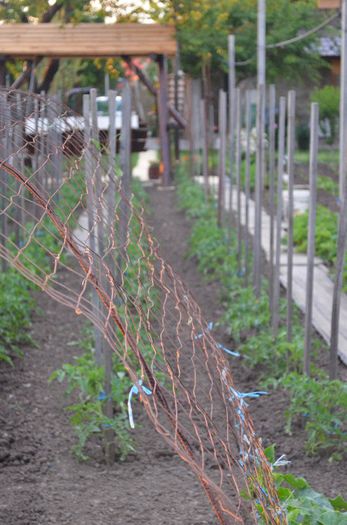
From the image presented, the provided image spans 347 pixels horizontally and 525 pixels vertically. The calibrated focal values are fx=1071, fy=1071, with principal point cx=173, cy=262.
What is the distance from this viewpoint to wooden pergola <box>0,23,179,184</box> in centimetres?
1572

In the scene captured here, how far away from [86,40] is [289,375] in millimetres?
11394

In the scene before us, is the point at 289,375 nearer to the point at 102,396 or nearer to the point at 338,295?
the point at 338,295

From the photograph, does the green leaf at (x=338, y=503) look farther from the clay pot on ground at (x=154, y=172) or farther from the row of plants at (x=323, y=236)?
the clay pot on ground at (x=154, y=172)

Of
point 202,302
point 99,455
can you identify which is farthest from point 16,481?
point 202,302

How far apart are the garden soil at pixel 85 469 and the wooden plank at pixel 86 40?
29.8ft

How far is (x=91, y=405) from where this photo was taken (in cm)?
542

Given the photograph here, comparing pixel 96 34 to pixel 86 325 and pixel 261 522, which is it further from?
pixel 261 522

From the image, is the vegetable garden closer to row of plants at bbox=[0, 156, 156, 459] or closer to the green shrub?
row of plants at bbox=[0, 156, 156, 459]

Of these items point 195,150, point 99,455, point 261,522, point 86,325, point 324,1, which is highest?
point 324,1

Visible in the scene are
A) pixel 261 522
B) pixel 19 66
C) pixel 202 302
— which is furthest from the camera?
pixel 19 66

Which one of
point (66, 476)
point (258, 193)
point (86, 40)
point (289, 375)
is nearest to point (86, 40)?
point (86, 40)

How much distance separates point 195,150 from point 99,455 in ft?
46.2

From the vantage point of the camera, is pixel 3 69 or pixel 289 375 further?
pixel 3 69

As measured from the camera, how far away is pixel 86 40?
16.4 metres
